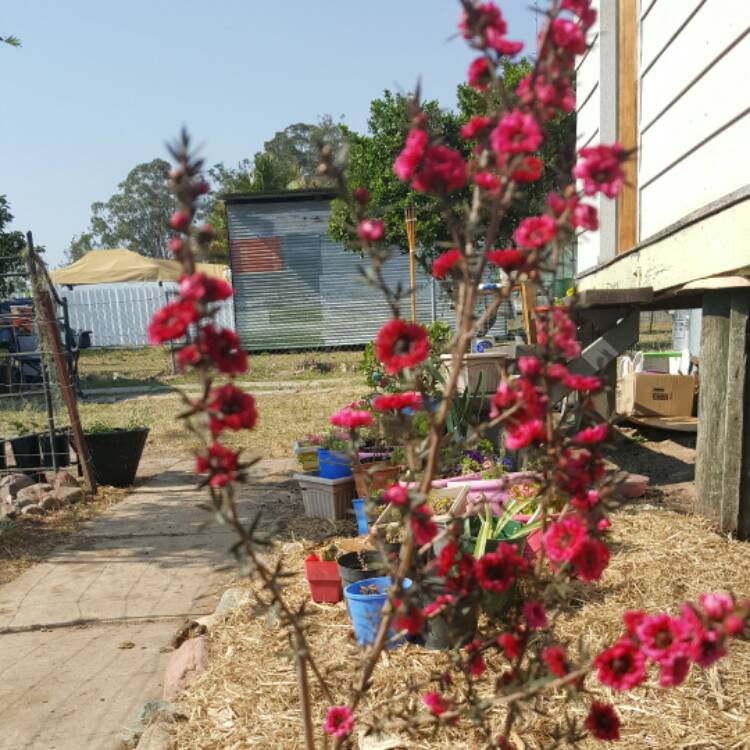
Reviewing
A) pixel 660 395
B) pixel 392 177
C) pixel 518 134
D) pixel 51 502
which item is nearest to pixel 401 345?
pixel 518 134

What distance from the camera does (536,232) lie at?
1382 mm

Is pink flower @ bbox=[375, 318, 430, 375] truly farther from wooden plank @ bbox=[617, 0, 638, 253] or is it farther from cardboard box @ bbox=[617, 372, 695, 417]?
cardboard box @ bbox=[617, 372, 695, 417]

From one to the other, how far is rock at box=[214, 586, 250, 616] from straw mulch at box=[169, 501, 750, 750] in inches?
6.5

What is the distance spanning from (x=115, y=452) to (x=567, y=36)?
6.25 m

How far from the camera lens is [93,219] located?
3108 inches

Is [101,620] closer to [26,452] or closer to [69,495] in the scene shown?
[69,495]

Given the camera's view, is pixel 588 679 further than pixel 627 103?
No

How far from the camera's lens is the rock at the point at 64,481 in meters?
6.51

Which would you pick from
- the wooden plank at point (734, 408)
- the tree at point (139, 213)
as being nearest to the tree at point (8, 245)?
the wooden plank at point (734, 408)

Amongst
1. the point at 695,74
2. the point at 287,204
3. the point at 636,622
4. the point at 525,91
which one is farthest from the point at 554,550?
the point at 287,204

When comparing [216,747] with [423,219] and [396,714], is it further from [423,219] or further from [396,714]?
[423,219]

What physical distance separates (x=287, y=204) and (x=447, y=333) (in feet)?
50.5

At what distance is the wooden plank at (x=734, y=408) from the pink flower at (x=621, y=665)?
115 inches

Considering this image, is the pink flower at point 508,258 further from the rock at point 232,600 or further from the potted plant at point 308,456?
the potted plant at point 308,456
